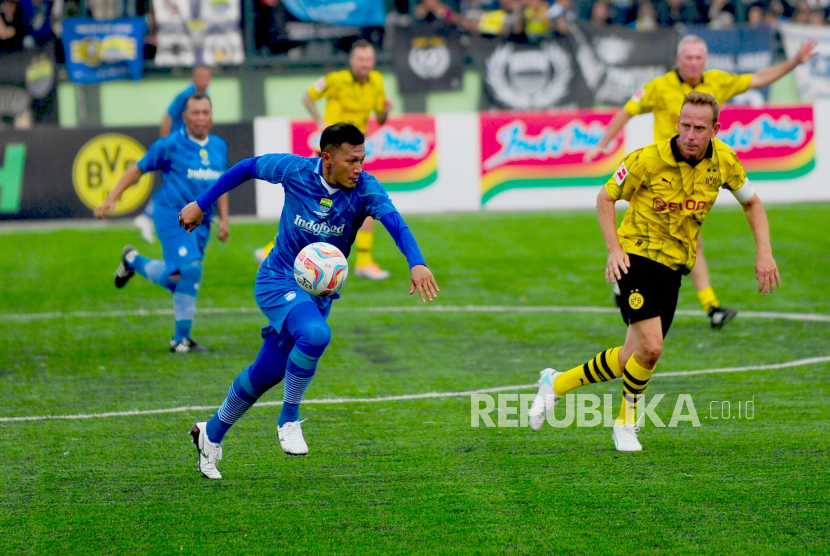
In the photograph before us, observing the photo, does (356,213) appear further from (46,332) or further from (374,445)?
(46,332)

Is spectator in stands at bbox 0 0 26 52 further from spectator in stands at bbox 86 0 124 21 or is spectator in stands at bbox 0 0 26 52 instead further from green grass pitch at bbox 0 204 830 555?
green grass pitch at bbox 0 204 830 555

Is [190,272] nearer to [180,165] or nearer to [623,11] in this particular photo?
[180,165]

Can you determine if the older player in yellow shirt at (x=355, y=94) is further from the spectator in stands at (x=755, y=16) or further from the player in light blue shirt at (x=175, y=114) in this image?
the spectator in stands at (x=755, y=16)

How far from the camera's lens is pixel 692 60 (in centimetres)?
1012

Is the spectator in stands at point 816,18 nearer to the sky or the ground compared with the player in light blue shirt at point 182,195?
nearer to the sky

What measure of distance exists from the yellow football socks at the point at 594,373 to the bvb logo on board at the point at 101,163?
12.5m

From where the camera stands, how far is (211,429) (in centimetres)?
612

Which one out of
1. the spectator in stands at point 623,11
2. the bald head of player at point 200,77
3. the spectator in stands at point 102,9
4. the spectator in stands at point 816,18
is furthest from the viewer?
the spectator in stands at point 816,18

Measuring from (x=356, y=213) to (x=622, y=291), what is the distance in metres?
1.67

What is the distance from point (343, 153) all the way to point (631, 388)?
2.32 meters

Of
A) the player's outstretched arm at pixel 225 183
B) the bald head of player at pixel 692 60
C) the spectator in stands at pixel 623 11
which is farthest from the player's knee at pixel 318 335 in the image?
the spectator in stands at pixel 623 11

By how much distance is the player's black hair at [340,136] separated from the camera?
19.5 ft

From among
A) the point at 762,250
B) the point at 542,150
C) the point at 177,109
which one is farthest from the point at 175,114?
the point at 762,250

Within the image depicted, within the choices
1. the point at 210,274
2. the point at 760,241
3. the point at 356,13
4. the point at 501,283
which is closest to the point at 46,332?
the point at 210,274
